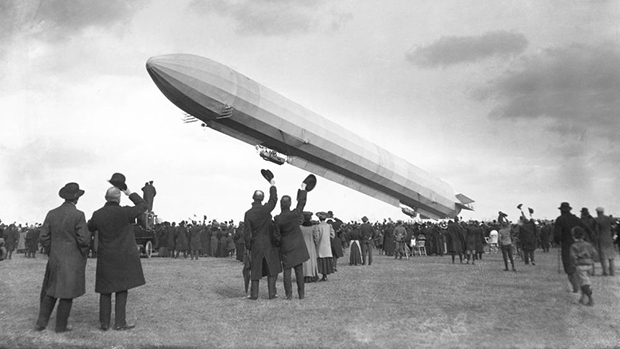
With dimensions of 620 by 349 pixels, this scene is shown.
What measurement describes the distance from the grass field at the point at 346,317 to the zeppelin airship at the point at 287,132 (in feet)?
26.6

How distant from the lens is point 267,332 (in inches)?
255

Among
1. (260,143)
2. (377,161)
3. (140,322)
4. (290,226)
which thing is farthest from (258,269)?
(377,161)

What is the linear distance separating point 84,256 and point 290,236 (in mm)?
4061

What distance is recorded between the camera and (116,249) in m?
6.78

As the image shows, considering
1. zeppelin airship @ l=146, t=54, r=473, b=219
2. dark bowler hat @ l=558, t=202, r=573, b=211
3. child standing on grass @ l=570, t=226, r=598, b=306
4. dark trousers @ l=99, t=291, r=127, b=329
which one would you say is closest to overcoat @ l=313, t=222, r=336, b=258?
dark bowler hat @ l=558, t=202, r=573, b=211

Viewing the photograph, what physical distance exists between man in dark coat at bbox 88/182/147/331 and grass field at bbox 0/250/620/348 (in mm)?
377

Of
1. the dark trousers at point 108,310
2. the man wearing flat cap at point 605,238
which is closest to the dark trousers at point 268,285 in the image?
the dark trousers at point 108,310

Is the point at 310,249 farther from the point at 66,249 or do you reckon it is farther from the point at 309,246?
the point at 66,249

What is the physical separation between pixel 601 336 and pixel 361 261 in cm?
1316

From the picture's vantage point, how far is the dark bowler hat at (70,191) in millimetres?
6812

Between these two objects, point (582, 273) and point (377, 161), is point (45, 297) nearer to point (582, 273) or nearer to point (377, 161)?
point (582, 273)

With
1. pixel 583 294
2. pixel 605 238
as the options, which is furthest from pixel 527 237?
pixel 583 294

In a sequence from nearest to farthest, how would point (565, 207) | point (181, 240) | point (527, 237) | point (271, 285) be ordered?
point (271, 285) < point (565, 207) < point (527, 237) < point (181, 240)

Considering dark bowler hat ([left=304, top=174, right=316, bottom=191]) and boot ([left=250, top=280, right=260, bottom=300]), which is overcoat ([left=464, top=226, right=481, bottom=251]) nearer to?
dark bowler hat ([left=304, top=174, right=316, bottom=191])
